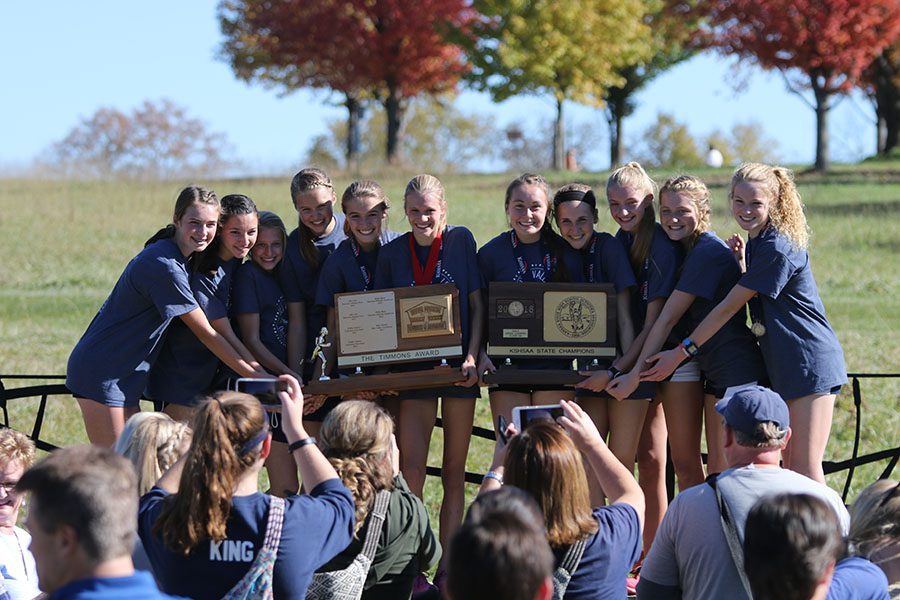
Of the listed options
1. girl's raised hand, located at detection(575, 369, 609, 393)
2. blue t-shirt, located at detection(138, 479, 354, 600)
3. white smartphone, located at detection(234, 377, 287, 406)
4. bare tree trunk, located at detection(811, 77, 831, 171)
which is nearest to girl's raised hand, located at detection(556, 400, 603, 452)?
blue t-shirt, located at detection(138, 479, 354, 600)

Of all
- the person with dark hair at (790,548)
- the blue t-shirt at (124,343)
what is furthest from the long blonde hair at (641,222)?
the person with dark hair at (790,548)

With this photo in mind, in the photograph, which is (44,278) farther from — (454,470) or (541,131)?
(541,131)

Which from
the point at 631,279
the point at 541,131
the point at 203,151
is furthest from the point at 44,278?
the point at 203,151

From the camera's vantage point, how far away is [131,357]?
628 centimetres

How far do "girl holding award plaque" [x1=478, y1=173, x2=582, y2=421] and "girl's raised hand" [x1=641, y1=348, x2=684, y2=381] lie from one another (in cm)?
45

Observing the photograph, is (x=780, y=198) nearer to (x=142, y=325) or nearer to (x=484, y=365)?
(x=484, y=365)

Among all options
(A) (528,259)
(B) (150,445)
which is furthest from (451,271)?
Result: (B) (150,445)

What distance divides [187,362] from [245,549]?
9.29ft

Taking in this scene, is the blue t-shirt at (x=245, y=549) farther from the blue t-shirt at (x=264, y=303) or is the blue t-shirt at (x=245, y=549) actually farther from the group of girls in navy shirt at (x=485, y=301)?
the blue t-shirt at (x=264, y=303)

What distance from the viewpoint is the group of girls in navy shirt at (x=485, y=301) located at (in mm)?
6020

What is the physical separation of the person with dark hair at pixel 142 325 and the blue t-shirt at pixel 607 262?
1.89 metres

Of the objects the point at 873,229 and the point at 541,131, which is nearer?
the point at 873,229

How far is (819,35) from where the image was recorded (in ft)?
109

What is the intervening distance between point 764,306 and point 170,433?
319cm
